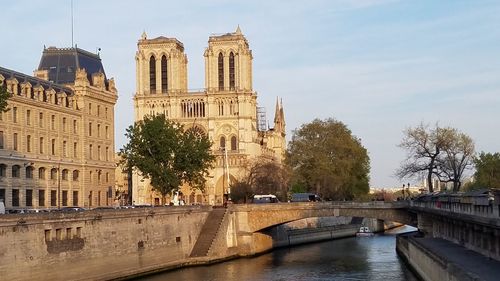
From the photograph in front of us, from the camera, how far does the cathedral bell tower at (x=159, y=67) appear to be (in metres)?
155

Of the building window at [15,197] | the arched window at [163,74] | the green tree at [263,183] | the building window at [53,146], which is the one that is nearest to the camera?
the building window at [15,197]

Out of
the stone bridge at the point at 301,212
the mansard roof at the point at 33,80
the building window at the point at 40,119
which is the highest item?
the mansard roof at the point at 33,80

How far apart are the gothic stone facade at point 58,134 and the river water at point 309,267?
84.3ft

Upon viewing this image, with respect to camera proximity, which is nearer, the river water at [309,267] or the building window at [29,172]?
the river water at [309,267]

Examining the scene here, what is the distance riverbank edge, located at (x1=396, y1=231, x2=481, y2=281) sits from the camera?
35.7 metres

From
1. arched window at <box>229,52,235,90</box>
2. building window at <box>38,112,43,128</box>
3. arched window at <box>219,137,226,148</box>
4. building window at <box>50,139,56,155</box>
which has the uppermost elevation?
arched window at <box>229,52,235,90</box>

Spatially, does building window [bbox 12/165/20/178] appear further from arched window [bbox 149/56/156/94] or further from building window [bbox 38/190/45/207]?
arched window [bbox 149/56/156/94]

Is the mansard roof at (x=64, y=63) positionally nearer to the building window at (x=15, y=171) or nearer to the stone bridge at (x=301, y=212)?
the building window at (x=15, y=171)

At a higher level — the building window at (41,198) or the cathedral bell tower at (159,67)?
the cathedral bell tower at (159,67)

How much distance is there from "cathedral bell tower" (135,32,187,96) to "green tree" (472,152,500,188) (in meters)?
57.8

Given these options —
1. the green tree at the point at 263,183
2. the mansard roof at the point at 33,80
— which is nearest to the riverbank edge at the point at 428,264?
the mansard roof at the point at 33,80

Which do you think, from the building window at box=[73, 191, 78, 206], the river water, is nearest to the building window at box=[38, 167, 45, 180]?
the building window at box=[73, 191, 78, 206]

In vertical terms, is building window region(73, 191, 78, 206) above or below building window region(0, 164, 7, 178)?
below

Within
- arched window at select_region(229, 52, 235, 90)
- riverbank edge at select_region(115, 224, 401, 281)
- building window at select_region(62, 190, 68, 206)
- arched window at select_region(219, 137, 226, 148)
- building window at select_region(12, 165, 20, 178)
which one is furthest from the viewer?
arched window at select_region(229, 52, 235, 90)
